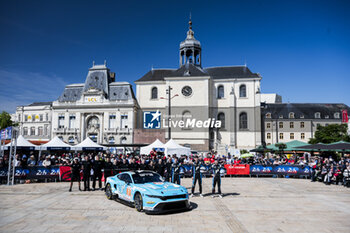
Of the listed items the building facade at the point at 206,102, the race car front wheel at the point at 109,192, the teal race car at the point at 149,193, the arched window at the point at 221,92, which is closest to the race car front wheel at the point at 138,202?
the teal race car at the point at 149,193

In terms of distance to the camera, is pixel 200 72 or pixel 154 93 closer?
pixel 200 72

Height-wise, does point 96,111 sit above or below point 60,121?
above

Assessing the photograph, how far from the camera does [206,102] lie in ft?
163

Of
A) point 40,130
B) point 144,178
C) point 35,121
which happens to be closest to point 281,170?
point 144,178

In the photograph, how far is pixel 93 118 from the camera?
173 ft

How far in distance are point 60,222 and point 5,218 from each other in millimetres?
1950

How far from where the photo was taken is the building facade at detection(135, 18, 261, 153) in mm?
49719

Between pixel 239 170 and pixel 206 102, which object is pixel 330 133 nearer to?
pixel 206 102

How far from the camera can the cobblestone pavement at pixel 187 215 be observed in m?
7.70

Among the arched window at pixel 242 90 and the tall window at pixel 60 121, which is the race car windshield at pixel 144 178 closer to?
the arched window at pixel 242 90

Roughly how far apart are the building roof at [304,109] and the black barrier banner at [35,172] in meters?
52.1

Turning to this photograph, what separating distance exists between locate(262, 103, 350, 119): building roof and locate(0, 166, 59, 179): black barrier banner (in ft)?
171

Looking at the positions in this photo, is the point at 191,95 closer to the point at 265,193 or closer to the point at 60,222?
the point at 265,193

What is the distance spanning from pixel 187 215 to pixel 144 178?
2.42m
